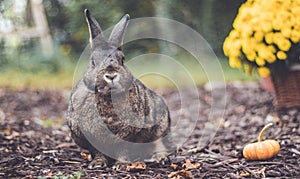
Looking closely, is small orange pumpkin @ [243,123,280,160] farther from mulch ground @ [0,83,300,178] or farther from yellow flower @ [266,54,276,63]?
yellow flower @ [266,54,276,63]

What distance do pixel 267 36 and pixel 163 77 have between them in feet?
12.3

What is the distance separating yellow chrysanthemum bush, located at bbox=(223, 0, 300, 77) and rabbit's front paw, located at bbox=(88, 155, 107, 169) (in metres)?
2.19

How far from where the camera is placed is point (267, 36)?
16.5ft

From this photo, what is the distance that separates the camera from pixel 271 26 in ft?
16.4

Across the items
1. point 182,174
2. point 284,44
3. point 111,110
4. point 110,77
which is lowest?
point 182,174

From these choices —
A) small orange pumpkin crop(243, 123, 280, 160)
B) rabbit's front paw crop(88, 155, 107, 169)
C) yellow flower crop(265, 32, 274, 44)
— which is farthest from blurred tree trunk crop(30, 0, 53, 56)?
small orange pumpkin crop(243, 123, 280, 160)

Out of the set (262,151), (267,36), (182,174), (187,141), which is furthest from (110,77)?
(267,36)

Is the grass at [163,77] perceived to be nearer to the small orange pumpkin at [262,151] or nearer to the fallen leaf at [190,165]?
the fallen leaf at [190,165]

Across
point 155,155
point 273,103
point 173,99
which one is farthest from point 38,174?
point 173,99

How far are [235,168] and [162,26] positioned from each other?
17.2ft

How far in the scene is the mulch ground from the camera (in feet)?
12.0

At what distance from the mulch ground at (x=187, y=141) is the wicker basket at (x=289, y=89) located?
0.10 meters

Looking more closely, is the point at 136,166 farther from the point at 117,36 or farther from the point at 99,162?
the point at 117,36

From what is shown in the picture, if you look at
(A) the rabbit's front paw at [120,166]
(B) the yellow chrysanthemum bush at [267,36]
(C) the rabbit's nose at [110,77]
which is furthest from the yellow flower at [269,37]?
(C) the rabbit's nose at [110,77]
